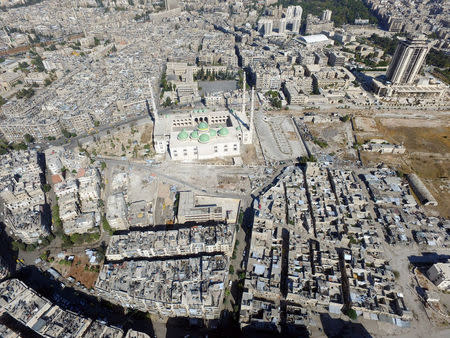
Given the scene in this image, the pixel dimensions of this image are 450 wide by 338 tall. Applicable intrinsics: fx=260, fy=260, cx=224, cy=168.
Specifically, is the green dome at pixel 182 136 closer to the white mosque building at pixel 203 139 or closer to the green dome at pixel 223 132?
the white mosque building at pixel 203 139

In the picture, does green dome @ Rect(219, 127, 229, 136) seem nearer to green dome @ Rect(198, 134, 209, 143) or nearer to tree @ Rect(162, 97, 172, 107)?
green dome @ Rect(198, 134, 209, 143)

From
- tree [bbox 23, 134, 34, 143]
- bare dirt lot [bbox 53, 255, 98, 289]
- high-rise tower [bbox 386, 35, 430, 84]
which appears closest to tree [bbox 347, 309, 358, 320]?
bare dirt lot [bbox 53, 255, 98, 289]

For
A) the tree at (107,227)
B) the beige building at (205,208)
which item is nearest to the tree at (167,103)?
the beige building at (205,208)

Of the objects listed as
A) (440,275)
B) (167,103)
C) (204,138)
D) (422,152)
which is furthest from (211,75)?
(440,275)

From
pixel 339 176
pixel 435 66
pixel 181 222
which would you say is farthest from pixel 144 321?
pixel 435 66

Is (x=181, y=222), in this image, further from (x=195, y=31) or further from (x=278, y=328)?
(x=195, y=31)

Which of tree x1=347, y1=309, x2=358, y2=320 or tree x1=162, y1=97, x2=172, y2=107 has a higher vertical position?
tree x1=162, y1=97, x2=172, y2=107
